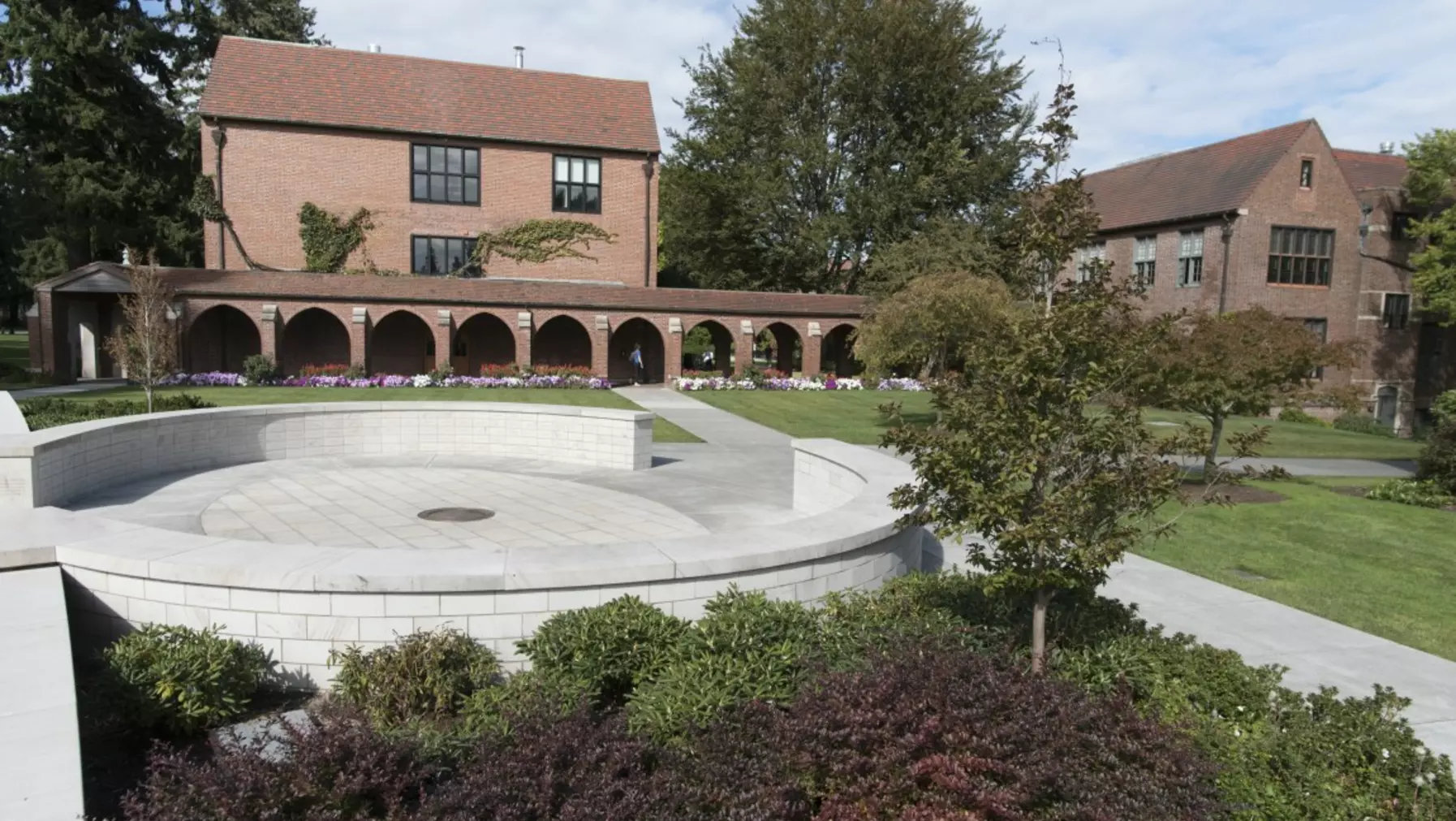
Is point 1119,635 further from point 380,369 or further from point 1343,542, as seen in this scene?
point 380,369

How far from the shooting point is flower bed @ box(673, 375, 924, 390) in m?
34.4

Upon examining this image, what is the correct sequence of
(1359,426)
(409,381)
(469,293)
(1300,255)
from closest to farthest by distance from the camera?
(409,381)
(469,293)
(1359,426)
(1300,255)

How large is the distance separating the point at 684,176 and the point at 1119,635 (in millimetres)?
42417

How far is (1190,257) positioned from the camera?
38500 mm

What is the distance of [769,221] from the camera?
44750 millimetres

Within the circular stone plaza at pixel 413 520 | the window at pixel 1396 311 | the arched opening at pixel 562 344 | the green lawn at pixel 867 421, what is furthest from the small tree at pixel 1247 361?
the window at pixel 1396 311

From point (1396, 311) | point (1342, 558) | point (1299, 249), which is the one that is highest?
point (1299, 249)

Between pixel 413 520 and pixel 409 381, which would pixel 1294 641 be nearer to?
pixel 413 520

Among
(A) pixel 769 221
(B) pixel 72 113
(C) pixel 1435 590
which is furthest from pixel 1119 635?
(B) pixel 72 113

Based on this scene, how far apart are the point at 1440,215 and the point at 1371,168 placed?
240 inches

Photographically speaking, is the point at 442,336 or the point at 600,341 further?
the point at 600,341

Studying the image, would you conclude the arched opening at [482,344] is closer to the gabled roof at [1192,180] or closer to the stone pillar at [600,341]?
the stone pillar at [600,341]

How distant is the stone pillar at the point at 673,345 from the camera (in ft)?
117

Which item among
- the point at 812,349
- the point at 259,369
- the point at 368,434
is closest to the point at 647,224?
the point at 812,349
